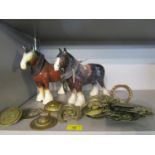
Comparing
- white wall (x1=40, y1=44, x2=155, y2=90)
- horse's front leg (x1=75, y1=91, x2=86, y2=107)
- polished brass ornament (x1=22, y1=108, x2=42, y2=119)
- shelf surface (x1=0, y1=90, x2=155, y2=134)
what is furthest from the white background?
white wall (x1=40, y1=44, x2=155, y2=90)

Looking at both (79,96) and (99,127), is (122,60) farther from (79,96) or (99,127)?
(99,127)

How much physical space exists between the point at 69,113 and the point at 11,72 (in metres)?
0.29

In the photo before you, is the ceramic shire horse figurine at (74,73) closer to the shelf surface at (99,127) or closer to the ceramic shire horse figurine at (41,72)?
the ceramic shire horse figurine at (41,72)

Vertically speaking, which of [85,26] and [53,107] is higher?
[85,26]

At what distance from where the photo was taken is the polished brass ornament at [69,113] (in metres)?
0.55

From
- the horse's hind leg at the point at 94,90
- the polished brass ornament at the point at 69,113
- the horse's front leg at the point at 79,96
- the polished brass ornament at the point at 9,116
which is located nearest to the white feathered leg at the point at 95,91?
the horse's hind leg at the point at 94,90

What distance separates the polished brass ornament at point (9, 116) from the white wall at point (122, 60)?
464 millimetres

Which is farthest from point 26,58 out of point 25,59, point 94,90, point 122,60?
point 122,60

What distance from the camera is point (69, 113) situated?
57 cm
